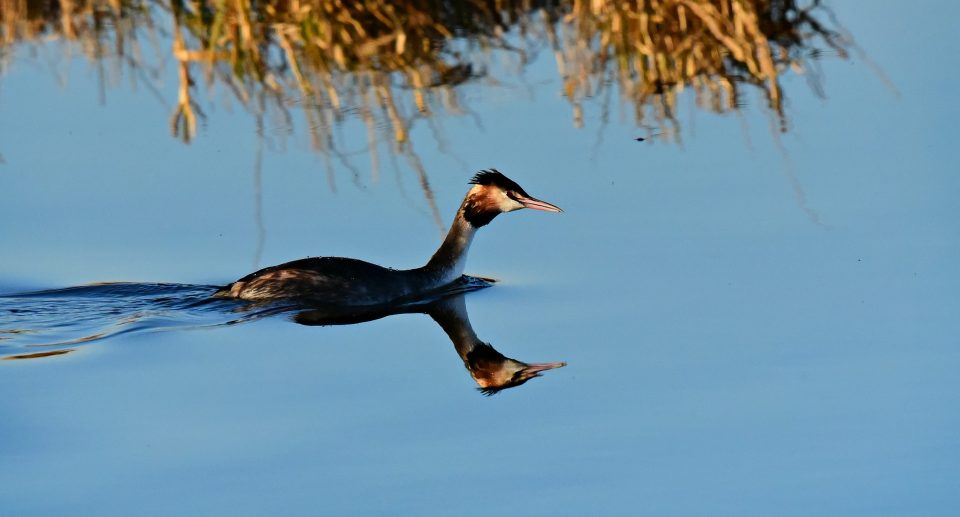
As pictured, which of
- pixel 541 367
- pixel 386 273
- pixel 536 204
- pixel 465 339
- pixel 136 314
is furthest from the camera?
pixel 536 204

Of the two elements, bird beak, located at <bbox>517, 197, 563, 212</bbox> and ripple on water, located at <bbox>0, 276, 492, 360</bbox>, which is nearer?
ripple on water, located at <bbox>0, 276, 492, 360</bbox>

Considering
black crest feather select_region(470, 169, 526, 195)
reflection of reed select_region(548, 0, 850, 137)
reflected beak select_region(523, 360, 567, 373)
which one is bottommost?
reflected beak select_region(523, 360, 567, 373)

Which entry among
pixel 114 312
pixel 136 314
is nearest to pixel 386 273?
pixel 136 314

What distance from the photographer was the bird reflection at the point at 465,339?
26.3 feet

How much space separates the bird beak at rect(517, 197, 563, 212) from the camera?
979 cm

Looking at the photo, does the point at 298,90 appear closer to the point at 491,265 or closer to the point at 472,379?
the point at 491,265

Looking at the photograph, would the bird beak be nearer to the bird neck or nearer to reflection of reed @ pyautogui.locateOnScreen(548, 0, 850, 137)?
the bird neck

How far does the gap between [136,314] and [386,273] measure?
1.42m

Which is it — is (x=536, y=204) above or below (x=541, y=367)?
above

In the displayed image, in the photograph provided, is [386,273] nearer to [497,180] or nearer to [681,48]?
[497,180]

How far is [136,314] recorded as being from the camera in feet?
30.1

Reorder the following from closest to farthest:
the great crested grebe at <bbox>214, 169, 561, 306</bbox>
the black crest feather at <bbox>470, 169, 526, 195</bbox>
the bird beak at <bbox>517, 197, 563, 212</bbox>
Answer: the great crested grebe at <bbox>214, 169, 561, 306</bbox> → the bird beak at <bbox>517, 197, 563, 212</bbox> → the black crest feather at <bbox>470, 169, 526, 195</bbox>

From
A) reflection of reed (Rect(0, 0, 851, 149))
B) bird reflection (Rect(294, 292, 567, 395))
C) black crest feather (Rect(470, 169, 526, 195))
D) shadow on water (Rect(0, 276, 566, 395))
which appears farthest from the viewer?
reflection of reed (Rect(0, 0, 851, 149))

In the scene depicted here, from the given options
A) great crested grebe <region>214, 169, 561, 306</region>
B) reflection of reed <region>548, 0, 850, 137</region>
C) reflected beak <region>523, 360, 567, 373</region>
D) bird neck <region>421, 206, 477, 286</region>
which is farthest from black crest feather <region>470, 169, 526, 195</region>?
reflected beak <region>523, 360, 567, 373</region>
